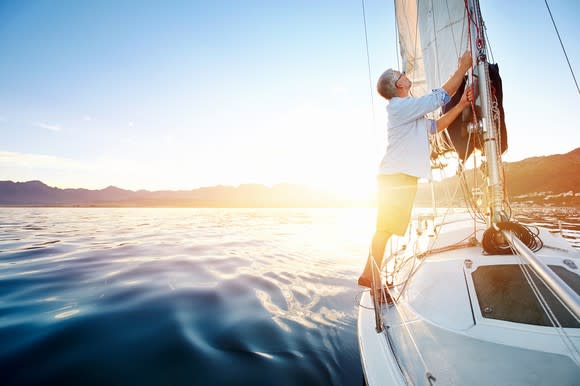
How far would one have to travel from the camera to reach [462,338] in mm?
1663

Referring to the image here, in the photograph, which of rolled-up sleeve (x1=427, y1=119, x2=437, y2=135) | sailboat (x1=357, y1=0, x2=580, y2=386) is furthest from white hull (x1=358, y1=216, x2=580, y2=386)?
rolled-up sleeve (x1=427, y1=119, x2=437, y2=135)

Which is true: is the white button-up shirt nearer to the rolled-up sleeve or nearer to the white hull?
the rolled-up sleeve

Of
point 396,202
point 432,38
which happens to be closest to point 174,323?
point 396,202

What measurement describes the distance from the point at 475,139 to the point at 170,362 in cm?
401

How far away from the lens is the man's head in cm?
259

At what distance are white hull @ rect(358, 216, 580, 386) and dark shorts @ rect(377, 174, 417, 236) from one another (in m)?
0.59

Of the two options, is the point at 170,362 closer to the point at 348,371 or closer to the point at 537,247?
the point at 348,371

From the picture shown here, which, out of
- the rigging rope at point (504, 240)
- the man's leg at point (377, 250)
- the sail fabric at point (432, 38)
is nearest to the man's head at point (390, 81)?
the man's leg at point (377, 250)

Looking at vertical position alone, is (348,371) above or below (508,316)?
below

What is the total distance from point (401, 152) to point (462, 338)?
64.7 inches

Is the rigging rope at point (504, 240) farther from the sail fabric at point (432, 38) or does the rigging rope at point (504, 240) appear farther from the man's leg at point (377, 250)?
the sail fabric at point (432, 38)

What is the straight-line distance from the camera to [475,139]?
9.43ft

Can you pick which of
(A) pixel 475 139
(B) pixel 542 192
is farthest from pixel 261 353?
(B) pixel 542 192

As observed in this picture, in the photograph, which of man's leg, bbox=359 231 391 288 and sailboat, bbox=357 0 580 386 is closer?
sailboat, bbox=357 0 580 386
